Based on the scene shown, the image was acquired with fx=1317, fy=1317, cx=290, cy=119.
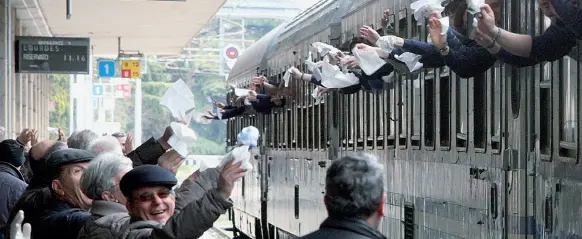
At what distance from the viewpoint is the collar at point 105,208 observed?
6.10 meters

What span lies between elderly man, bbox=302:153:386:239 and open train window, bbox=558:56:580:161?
175cm

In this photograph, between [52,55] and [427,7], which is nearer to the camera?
[427,7]

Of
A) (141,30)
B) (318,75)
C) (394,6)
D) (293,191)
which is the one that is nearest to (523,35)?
(394,6)

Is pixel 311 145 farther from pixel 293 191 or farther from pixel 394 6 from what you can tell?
pixel 394 6

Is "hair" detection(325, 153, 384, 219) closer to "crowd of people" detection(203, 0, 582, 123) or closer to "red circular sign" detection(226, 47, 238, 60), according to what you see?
"crowd of people" detection(203, 0, 582, 123)

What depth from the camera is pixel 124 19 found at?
1126 inches

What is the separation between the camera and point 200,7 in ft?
83.3

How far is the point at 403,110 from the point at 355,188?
18.4ft

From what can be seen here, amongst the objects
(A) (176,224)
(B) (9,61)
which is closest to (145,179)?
(A) (176,224)

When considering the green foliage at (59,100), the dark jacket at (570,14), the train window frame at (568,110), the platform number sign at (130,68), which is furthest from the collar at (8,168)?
the green foliage at (59,100)

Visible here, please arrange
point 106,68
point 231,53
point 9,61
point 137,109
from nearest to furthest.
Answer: point 9,61 → point 106,68 → point 231,53 → point 137,109

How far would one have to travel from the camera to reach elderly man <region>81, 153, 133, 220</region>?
6133 millimetres

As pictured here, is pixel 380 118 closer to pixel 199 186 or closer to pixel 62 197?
pixel 62 197

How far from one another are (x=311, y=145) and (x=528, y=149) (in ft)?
25.9
